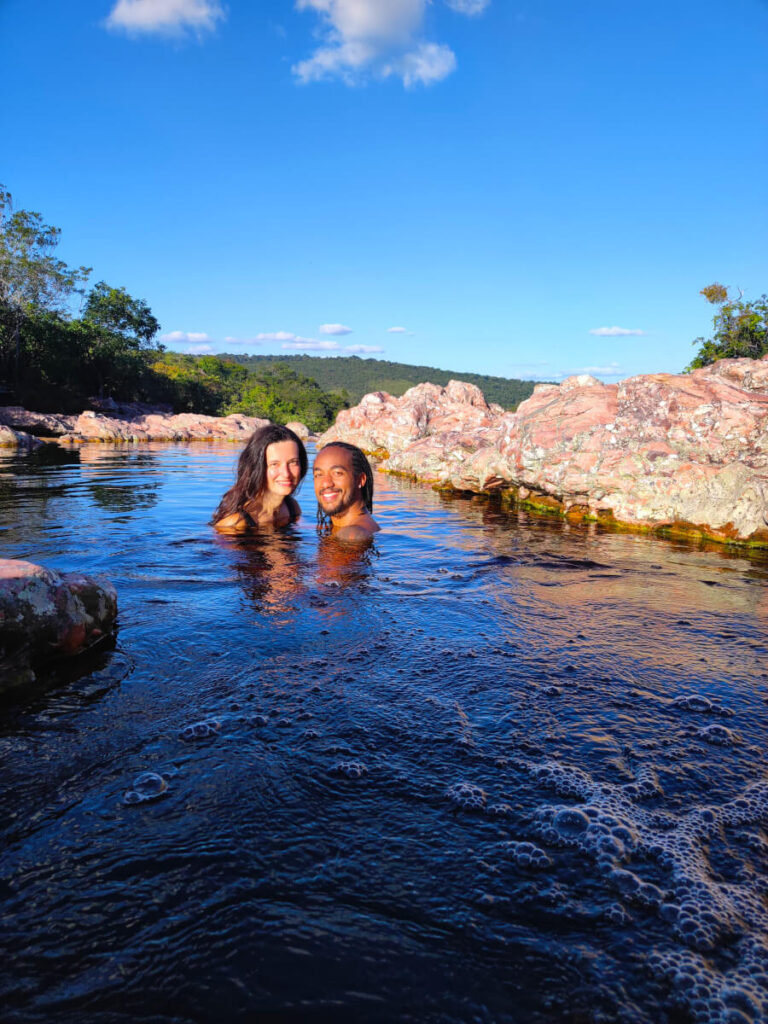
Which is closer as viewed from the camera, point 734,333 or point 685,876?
point 685,876

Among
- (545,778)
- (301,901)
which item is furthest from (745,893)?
(301,901)

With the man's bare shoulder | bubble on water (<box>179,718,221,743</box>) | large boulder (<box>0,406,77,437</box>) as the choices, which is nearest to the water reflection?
the man's bare shoulder

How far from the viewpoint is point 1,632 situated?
2.60 metres

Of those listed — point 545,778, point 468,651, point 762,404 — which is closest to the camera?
point 545,778

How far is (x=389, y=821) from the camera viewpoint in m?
1.81

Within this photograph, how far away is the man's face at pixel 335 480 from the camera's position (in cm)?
603

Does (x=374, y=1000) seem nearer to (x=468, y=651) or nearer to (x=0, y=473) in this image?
(x=468, y=651)

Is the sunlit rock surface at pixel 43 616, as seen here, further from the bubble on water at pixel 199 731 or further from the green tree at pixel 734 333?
the green tree at pixel 734 333

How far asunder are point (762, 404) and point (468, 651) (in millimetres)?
6646

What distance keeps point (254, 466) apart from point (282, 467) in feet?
1.13

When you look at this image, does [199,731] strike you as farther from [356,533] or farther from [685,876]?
[356,533]

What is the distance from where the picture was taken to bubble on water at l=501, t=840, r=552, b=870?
1.66 m

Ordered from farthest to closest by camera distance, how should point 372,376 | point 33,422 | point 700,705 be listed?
point 372,376 < point 33,422 < point 700,705

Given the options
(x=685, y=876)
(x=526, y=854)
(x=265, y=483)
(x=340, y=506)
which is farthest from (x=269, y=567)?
Answer: (x=685, y=876)
